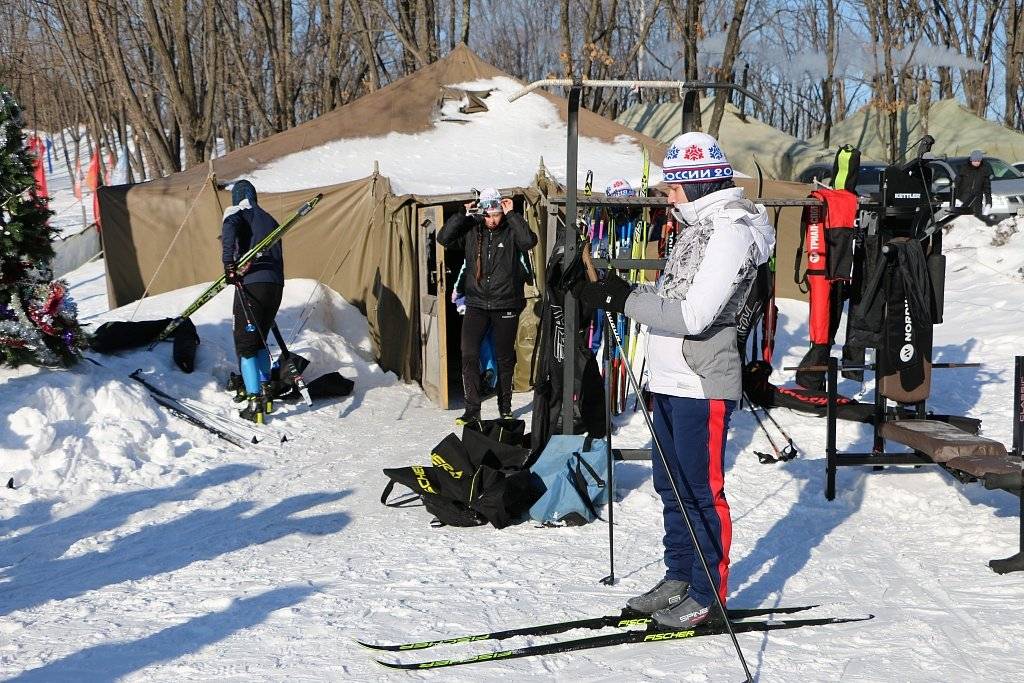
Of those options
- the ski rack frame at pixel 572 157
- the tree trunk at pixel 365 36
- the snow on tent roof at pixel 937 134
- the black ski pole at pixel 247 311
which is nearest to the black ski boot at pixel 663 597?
the ski rack frame at pixel 572 157

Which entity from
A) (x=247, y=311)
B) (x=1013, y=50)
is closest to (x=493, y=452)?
(x=247, y=311)

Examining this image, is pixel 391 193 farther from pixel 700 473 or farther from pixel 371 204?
pixel 700 473

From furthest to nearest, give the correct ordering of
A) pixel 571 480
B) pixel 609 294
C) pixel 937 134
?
1. pixel 937 134
2. pixel 571 480
3. pixel 609 294

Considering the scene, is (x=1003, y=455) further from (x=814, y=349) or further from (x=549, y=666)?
(x=814, y=349)

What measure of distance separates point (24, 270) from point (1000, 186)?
718 inches

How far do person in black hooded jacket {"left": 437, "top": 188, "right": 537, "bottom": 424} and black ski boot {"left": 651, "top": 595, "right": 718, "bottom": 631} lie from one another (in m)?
4.09

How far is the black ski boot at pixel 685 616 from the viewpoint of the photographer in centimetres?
369

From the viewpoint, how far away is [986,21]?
30188mm

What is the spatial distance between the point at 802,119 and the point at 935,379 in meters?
51.5

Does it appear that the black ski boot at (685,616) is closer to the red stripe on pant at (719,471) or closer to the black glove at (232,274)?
the red stripe on pant at (719,471)

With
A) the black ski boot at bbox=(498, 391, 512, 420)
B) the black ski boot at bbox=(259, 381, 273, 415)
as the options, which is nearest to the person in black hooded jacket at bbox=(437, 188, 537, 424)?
the black ski boot at bbox=(498, 391, 512, 420)

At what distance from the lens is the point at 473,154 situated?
12602mm

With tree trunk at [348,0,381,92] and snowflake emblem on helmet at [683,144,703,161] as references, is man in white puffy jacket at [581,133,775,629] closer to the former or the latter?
snowflake emblem on helmet at [683,144,703,161]

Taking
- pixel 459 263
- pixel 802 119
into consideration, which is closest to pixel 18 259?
pixel 459 263
